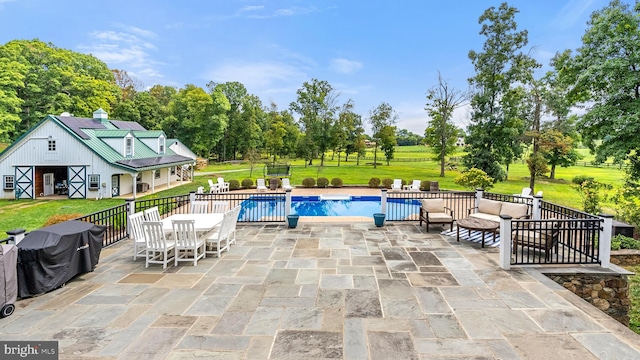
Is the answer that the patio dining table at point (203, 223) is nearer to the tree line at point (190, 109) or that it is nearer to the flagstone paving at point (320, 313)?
the flagstone paving at point (320, 313)

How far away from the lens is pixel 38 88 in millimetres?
27812

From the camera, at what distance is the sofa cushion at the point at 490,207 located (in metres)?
8.16

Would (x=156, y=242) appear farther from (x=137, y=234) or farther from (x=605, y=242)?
(x=605, y=242)

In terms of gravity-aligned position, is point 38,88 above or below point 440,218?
above

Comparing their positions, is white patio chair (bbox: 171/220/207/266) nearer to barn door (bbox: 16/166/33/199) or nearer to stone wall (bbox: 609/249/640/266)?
stone wall (bbox: 609/249/640/266)

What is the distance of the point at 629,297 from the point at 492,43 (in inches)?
794

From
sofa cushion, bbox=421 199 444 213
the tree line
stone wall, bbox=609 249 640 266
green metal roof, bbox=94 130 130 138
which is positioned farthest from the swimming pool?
green metal roof, bbox=94 130 130 138

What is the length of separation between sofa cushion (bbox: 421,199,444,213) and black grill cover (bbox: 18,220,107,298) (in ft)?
26.1

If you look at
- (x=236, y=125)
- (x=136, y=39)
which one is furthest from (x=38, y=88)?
(x=236, y=125)

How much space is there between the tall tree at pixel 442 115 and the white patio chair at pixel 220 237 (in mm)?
26702

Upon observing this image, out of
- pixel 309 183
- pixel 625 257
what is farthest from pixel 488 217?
pixel 309 183

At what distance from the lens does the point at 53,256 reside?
4582 mm

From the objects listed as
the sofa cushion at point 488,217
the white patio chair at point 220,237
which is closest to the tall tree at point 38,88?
the white patio chair at point 220,237

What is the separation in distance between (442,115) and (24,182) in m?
33.7
